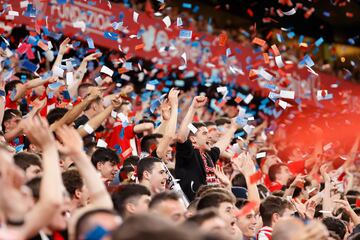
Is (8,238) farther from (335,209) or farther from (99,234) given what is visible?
(335,209)

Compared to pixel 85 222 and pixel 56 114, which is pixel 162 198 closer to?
pixel 85 222

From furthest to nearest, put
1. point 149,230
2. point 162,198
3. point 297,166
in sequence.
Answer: point 297,166, point 162,198, point 149,230

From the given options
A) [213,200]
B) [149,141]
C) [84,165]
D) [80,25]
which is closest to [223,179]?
[149,141]

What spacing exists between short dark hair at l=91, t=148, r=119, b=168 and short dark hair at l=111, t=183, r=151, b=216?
6.28ft

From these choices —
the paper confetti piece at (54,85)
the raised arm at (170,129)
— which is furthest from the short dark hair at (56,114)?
the raised arm at (170,129)

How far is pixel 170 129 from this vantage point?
632 cm

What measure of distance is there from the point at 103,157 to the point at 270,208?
1.49m

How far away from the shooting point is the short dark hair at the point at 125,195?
425 centimetres

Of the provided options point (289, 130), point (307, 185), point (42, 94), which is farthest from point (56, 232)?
point (289, 130)

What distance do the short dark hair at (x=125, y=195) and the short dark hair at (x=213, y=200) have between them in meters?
0.51

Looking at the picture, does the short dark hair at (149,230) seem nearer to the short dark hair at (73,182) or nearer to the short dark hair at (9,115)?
the short dark hair at (73,182)

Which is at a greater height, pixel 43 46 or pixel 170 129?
pixel 43 46

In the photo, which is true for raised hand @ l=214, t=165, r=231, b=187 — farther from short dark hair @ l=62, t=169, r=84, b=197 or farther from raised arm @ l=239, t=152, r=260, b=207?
short dark hair @ l=62, t=169, r=84, b=197

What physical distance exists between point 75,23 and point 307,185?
11.4ft
